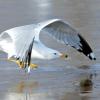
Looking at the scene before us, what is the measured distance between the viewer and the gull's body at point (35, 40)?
7848 millimetres

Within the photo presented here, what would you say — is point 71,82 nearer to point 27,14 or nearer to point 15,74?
point 15,74

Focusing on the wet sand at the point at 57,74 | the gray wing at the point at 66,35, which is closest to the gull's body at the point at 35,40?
the gray wing at the point at 66,35

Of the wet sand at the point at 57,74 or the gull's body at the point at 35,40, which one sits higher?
the gull's body at the point at 35,40

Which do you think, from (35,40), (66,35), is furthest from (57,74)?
(66,35)

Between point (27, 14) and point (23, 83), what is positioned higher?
point (23, 83)

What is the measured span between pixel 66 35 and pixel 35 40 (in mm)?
576

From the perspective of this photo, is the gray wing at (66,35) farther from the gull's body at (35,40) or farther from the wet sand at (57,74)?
the wet sand at (57,74)

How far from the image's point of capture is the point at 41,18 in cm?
1330

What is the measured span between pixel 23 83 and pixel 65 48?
2207 mm

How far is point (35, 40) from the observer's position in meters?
8.37

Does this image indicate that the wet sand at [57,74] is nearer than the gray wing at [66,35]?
Yes

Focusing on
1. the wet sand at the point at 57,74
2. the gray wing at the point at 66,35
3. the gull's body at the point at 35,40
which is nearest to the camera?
the wet sand at the point at 57,74

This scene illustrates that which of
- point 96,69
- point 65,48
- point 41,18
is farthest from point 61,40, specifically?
point 41,18

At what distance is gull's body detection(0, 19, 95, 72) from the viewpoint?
785 centimetres
